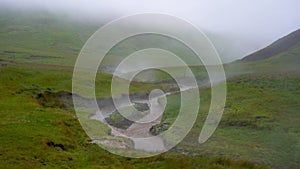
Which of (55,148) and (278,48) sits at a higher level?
(278,48)

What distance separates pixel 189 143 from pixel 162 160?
38.2 ft

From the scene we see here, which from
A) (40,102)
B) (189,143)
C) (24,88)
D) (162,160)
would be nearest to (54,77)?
(24,88)

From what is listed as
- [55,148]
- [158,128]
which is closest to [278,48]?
[158,128]

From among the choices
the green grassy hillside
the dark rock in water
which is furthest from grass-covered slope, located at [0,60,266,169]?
the dark rock in water

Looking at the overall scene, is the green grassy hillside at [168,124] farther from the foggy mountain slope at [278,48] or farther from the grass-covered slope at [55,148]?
the foggy mountain slope at [278,48]

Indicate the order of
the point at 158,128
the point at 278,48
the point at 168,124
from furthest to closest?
the point at 278,48 < the point at 168,124 < the point at 158,128

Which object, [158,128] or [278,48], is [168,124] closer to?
[158,128]

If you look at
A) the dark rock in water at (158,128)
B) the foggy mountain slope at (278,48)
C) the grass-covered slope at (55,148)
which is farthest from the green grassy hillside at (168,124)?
the foggy mountain slope at (278,48)

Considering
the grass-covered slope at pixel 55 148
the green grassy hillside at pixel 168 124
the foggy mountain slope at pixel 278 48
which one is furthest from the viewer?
the foggy mountain slope at pixel 278 48

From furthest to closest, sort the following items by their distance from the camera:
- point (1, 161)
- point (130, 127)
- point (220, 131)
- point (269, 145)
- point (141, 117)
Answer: point (141, 117)
point (130, 127)
point (220, 131)
point (269, 145)
point (1, 161)

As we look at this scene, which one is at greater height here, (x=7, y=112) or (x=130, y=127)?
(x=7, y=112)

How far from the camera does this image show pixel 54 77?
96938 mm

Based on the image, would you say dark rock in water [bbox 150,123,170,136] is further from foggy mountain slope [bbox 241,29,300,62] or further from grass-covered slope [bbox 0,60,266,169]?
foggy mountain slope [bbox 241,29,300,62]

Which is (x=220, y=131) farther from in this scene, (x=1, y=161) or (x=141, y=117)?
(x=1, y=161)
